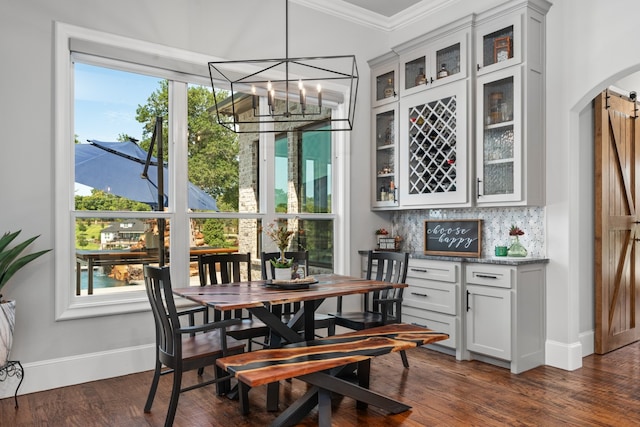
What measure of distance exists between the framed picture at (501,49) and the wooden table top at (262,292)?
7.01ft

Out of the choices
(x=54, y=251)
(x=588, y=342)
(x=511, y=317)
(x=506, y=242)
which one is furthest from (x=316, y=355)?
(x=588, y=342)

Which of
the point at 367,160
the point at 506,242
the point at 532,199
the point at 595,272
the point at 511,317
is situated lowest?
the point at 511,317

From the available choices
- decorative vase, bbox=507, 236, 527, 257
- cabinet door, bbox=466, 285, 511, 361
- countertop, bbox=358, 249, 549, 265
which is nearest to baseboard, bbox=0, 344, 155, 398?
countertop, bbox=358, 249, 549, 265

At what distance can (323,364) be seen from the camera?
239 cm

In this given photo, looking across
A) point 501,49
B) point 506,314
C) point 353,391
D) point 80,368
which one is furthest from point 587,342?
point 80,368

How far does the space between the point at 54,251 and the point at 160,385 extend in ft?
4.20

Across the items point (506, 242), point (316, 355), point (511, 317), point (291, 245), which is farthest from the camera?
point (291, 245)

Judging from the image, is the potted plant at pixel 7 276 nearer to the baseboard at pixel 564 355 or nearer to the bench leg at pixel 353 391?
the bench leg at pixel 353 391

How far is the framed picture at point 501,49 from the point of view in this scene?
3.95 metres

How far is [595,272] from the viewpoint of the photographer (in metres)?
4.18

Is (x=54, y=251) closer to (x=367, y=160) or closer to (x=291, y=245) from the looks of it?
(x=291, y=245)

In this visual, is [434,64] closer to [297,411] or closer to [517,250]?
[517,250]

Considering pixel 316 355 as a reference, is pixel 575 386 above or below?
below

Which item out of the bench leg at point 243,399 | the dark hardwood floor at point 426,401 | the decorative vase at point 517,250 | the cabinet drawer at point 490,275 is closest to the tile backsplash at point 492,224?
the decorative vase at point 517,250
